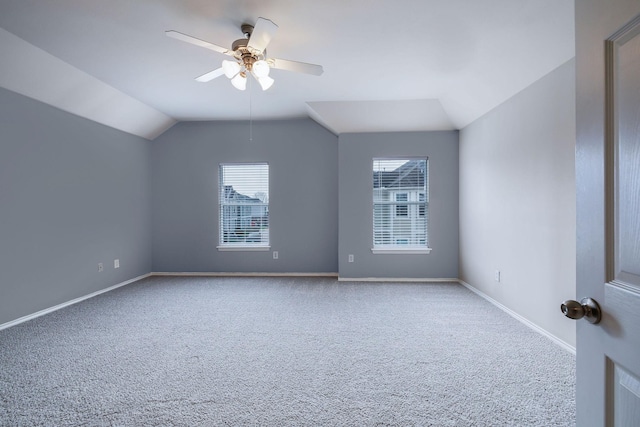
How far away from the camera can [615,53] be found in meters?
0.71

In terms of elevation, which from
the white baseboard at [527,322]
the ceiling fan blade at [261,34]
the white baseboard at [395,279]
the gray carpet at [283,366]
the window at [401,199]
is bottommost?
the gray carpet at [283,366]

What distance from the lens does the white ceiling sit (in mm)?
2279

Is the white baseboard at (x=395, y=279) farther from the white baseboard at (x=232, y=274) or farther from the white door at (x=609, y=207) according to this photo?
the white door at (x=609, y=207)

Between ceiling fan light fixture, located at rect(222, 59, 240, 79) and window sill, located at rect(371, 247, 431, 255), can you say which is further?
window sill, located at rect(371, 247, 431, 255)

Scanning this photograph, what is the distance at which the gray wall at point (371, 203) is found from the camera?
4711 mm

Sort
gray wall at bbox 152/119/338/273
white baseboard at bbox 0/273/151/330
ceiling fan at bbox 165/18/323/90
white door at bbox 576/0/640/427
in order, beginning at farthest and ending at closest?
gray wall at bbox 152/119/338/273, white baseboard at bbox 0/273/151/330, ceiling fan at bbox 165/18/323/90, white door at bbox 576/0/640/427

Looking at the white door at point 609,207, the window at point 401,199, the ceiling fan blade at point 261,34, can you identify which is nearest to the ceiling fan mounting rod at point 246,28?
the ceiling fan blade at point 261,34

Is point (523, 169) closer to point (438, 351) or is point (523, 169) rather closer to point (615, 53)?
point (438, 351)

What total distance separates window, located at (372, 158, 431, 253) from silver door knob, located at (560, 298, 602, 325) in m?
4.05

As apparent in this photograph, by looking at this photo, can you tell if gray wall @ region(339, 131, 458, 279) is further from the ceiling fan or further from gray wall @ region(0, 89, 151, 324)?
gray wall @ region(0, 89, 151, 324)

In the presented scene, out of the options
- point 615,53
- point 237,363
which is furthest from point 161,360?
point 615,53

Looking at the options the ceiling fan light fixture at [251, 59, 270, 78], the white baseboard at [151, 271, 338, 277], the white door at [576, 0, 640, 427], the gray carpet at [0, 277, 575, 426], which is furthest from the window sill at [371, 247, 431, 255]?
the white door at [576, 0, 640, 427]

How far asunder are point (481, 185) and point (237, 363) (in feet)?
11.3

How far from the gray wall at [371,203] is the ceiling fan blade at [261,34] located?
257 cm
